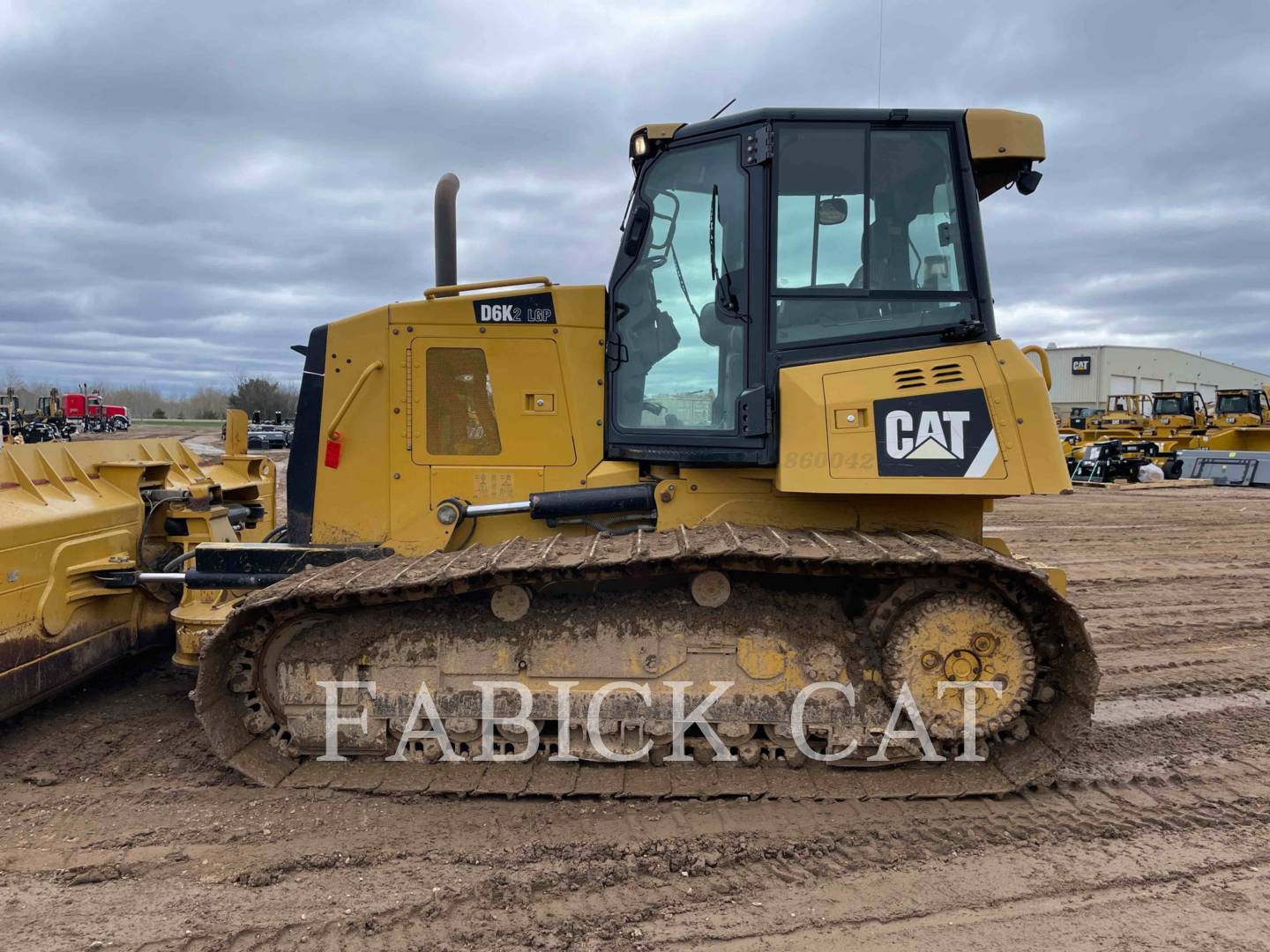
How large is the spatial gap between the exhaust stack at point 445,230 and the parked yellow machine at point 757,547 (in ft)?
3.39

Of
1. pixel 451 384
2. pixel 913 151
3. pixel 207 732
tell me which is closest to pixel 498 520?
pixel 451 384

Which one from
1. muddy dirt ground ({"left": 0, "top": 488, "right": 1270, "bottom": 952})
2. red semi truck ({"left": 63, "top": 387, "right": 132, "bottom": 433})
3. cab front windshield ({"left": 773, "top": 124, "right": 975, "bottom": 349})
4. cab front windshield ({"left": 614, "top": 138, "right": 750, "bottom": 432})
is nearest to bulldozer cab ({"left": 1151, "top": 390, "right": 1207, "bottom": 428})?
muddy dirt ground ({"left": 0, "top": 488, "right": 1270, "bottom": 952})

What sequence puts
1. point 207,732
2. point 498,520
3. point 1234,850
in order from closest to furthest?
1. point 1234,850
2. point 207,732
3. point 498,520

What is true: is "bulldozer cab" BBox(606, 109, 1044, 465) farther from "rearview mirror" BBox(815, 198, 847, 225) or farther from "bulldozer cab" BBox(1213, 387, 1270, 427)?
"bulldozer cab" BBox(1213, 387, 1270, 427)

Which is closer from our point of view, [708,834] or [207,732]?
[708,834]

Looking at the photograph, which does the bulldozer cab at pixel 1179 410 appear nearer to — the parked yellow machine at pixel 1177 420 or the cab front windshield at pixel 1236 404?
the parked yellow machine at pixel 1177 420

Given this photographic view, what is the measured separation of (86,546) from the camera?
173 inches

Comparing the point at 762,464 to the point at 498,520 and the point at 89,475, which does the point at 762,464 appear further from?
the point at 89,475

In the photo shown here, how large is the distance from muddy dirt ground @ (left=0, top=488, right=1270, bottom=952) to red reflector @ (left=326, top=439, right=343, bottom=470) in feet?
5.13

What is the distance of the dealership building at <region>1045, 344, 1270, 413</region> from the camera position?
57.8 meters

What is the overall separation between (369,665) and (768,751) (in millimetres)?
1904

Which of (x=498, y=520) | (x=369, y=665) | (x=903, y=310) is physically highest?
(x=903, y=310)

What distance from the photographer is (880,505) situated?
4.03 m

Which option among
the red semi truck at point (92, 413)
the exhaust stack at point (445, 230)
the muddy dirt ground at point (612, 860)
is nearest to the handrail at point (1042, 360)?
the muddy dirt ground at point (612, 860)
